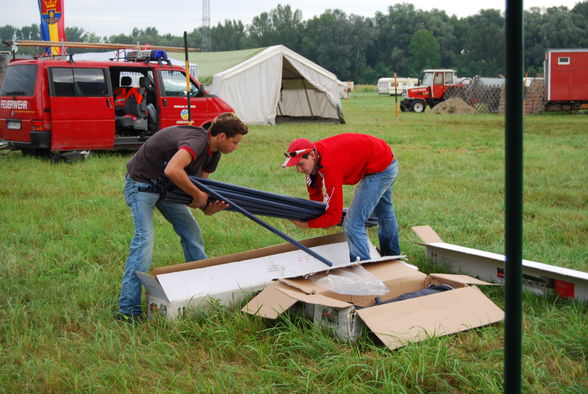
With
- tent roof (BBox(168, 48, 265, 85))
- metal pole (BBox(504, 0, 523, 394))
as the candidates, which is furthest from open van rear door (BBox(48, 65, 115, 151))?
metal pole (BBox(504, 0, 523, 394))

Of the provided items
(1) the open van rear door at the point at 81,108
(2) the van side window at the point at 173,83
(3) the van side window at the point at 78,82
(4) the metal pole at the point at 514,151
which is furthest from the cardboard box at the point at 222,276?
(2) the van side window at the point at 173,83

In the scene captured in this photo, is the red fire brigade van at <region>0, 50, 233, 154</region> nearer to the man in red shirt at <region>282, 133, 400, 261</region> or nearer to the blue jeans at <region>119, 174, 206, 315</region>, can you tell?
the man in red shirt at <region>282, 133, 400, 261</region>

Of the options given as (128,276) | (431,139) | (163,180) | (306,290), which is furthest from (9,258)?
(431,139)

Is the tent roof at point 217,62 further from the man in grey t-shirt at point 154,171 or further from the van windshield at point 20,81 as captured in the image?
the man in grey t-shirt at point 154,171

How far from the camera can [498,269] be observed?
183 inches

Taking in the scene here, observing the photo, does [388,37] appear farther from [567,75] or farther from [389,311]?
[389,311]

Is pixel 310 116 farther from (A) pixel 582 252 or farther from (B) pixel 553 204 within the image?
(A) pixel 582 252

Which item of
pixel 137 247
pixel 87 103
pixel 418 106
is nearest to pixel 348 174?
pixel 137 247

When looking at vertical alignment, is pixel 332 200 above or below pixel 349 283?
above

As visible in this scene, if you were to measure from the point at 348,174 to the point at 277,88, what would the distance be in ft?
55.2

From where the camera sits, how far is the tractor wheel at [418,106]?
31.3 meters

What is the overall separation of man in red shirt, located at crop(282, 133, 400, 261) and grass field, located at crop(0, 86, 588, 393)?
83cm

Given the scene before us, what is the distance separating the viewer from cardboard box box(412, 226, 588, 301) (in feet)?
13.2

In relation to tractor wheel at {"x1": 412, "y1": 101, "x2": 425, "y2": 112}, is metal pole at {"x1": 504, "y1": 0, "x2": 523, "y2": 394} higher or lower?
lower
